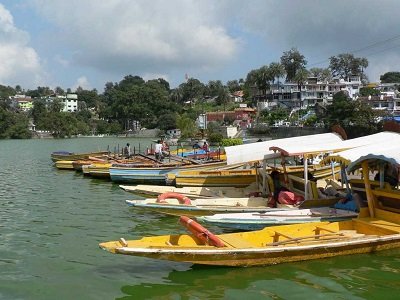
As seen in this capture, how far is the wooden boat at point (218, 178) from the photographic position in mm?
17891

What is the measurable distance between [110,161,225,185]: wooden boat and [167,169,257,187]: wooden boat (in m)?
2.53

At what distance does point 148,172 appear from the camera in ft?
75.8

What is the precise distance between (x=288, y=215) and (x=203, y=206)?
2.77 m

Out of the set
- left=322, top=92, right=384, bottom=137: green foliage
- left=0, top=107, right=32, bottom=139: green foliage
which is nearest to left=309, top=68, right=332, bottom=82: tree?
left=322, top=92, right=384, bottom=137: green foliage

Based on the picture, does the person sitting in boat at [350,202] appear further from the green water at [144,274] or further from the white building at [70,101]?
the white building at [70,101]

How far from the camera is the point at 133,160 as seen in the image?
2789cm

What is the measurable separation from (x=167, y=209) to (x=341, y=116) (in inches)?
2250

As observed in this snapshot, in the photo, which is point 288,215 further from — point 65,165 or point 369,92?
point 369,92

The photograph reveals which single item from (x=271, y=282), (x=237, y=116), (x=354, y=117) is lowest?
(x=271, y=282)

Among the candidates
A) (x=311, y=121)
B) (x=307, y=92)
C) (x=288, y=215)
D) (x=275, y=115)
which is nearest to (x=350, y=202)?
(x=288, y=215)

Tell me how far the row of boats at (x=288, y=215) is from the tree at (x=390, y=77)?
159 m

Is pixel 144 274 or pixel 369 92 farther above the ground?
pixel 369 92

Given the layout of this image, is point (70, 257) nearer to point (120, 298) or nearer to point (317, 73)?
point (120, 298)

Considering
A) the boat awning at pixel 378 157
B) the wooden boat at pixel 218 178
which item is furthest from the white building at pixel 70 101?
the boat awning at pixel 378 157
